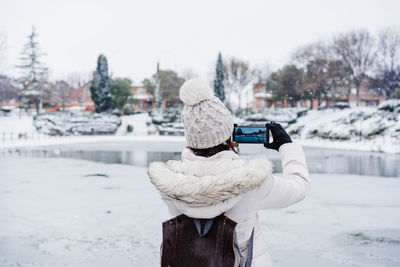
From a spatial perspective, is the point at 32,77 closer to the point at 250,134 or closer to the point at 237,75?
the point at 237,75

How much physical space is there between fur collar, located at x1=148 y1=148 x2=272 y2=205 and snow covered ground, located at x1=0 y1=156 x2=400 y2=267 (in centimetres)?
298

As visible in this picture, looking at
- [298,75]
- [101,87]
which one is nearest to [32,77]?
[101,87]

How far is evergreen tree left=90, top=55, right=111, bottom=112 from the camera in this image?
143ft

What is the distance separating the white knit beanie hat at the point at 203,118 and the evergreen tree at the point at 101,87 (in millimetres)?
43676

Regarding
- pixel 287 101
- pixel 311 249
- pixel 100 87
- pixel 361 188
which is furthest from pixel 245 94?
pixel 311 249

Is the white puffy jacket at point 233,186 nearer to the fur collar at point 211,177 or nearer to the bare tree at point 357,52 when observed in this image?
the fur collar at point 211,177

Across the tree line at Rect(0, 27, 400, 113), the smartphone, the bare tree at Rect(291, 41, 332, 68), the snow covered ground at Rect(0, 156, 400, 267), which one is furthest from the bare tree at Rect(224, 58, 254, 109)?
the smartphone

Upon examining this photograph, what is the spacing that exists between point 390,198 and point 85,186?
7018 millimetres

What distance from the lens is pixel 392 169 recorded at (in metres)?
12.8

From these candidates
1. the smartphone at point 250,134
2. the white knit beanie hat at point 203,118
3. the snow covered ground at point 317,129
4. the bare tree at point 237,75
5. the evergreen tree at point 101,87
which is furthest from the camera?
the bare tree at point 237,75

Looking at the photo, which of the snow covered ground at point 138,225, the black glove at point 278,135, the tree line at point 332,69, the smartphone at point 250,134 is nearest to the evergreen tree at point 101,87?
the tree line at point 332,69

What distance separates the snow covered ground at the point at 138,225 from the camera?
4.42 meters

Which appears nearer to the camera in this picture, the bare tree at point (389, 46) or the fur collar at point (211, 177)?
the fur collar at point (211, 177)

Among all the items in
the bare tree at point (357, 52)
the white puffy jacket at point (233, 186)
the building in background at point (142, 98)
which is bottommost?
the white puffy jacket at point (233, 186)
